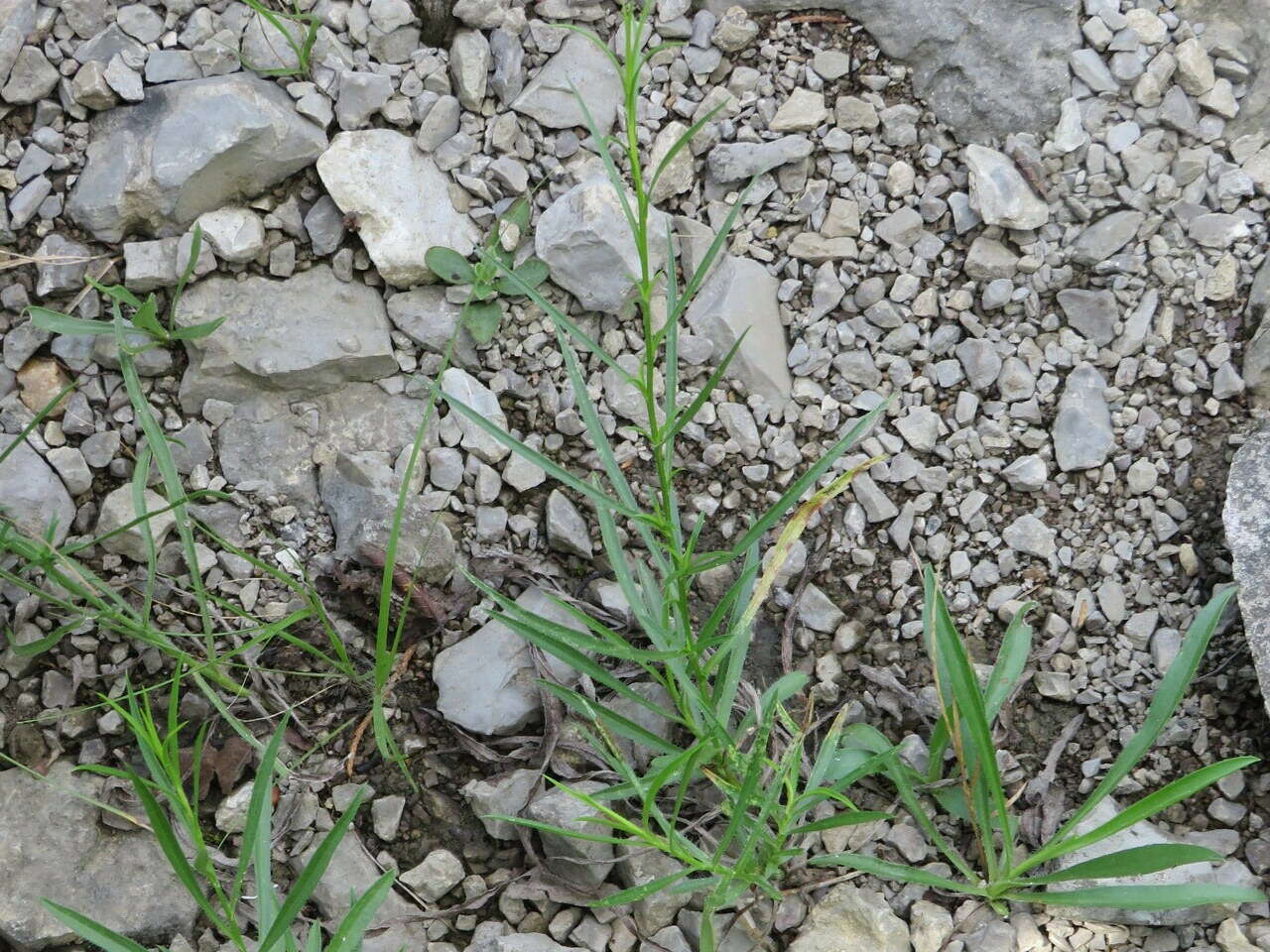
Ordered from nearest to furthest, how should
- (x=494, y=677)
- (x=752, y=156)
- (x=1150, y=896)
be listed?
(x=1150, y=896) < (x=494, y=677) < (x=752, y=156)

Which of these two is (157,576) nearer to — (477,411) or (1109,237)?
(477,411)

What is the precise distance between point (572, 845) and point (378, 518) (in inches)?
26.3

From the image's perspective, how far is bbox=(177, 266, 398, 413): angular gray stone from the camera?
7.50 ft

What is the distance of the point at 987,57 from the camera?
2439 millimetres

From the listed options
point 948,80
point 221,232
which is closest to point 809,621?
point 948,80

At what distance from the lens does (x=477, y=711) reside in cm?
217

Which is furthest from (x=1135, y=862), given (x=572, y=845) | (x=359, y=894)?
(x=359, y=894)

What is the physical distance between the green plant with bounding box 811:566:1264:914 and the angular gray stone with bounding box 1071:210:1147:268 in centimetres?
70

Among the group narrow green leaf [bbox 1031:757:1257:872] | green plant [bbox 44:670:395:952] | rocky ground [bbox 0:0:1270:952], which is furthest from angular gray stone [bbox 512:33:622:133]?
narrow green leaf [bbox 1031:757:1257:872]

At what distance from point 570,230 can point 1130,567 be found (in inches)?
47.0

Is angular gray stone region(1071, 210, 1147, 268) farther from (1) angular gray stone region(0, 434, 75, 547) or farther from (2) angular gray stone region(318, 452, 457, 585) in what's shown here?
(1) angular gray stone region(0, 434, 75, 547)

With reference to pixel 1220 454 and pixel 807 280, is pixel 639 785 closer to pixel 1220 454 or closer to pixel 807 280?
pixel 807 280

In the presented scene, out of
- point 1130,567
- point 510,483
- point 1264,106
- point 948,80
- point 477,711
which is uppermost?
point 1264,106

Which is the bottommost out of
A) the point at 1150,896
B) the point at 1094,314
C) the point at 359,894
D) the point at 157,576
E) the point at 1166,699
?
the point at 359,894
